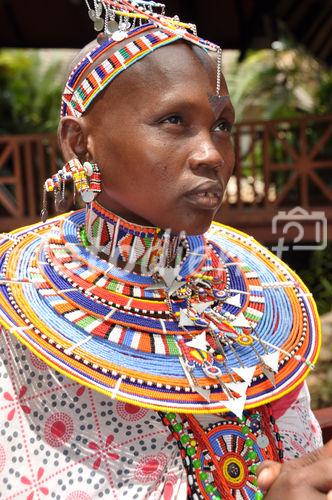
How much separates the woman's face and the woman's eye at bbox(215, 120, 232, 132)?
0.03m

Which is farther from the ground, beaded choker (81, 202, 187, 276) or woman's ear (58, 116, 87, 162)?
woman's ear (58, 116, 87, 162)

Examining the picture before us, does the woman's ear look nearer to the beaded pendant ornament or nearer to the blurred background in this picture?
the beaded pendant ornament

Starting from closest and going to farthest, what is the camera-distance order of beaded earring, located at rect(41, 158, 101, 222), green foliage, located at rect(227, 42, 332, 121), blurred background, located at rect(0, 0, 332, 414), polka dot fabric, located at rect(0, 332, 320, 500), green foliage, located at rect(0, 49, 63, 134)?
polka dot fabric, located at rect(0, 332, 320, 500)
beaded earring, located at rect(41, 158, 101, 222)
blurred background, located at rect(0, 0, 332, 414)
green foliage, located at rect(0, 49, 63, 134)
green foliage, located at rect(227, 42, 332, 121)

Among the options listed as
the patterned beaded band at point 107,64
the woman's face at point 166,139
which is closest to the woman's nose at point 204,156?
the woman's face at point 166,139

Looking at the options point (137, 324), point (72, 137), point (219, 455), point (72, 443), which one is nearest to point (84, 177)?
point (72, 137)

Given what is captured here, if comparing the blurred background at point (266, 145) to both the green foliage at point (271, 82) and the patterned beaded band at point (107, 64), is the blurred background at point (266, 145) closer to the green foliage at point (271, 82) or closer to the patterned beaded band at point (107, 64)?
the patterned beaded band at point (107, 64)

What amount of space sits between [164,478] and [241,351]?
1.12ft

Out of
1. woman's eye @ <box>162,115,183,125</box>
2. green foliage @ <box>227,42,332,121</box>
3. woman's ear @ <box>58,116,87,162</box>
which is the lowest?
green foliage @ <box>227,42,332,121</box>

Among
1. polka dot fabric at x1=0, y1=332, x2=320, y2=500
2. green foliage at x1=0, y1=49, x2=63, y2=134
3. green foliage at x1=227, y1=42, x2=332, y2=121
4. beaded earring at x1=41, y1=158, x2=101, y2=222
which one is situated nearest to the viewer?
polka dot fabric at x1=0, y1=332, x2=320, y2=500

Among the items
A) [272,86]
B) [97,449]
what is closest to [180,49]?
[97,449]

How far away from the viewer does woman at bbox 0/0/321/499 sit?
1.38 meters

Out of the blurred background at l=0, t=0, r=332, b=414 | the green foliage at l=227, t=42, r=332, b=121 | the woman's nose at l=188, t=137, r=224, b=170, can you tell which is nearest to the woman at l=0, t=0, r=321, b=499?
the woman's nose at l=188, t=137, r=224, b=170

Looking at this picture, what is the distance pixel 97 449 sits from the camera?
1.39m

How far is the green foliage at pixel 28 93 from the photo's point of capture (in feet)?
26.2
